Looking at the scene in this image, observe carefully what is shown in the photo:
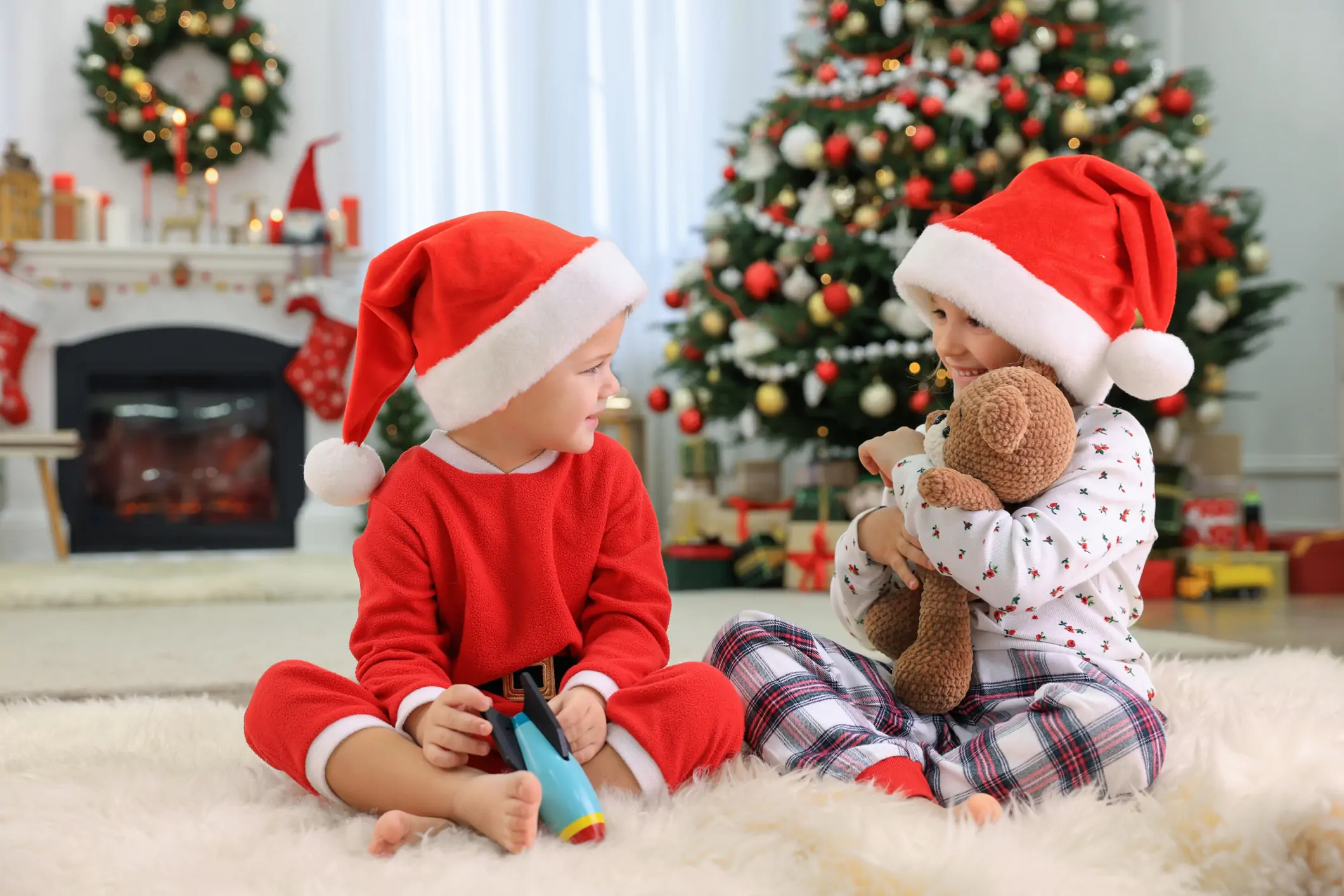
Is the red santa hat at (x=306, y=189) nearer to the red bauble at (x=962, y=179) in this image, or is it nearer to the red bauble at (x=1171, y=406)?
the red bauble at (x=962, y=179)

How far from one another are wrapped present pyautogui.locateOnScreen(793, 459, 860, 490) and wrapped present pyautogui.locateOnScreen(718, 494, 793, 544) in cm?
12

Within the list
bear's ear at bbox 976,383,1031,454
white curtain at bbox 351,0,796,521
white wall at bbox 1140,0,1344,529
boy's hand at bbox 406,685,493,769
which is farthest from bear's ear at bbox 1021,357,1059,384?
white curtain at bbox 351,0,796,521

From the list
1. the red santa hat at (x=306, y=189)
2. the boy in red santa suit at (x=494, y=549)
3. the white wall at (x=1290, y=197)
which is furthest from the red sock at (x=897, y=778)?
the red santa hat at (x=306, y=189)

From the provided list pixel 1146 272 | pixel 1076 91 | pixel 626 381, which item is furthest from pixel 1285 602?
pixel 626 381

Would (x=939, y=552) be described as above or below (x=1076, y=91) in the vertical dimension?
below

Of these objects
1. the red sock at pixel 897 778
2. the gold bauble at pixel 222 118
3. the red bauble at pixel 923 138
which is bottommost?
the red sock at pixel 897 778

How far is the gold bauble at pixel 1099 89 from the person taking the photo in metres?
2.83

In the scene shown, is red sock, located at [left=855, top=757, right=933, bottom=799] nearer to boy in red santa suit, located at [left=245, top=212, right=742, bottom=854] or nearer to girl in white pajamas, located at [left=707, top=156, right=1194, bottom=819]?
girl in white pajamas, located at [left=707, top=156, right=1194, bottom=819]

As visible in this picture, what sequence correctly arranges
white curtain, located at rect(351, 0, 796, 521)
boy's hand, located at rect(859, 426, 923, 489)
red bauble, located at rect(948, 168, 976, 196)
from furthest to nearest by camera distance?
1. white curtain, located at rect(351, 0, 796, 521)
2. red bauble, located at rect(948, 168, 976, 196)
3. boy's hand, located at rect(859, 426, 923, 489)

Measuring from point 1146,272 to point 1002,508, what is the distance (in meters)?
0.27

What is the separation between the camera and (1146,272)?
108 cm

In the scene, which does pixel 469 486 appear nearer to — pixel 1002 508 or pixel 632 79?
pixel 1002 508

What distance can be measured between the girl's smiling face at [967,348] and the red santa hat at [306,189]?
318 centimetres

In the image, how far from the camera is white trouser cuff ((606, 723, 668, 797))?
953 millimetres
